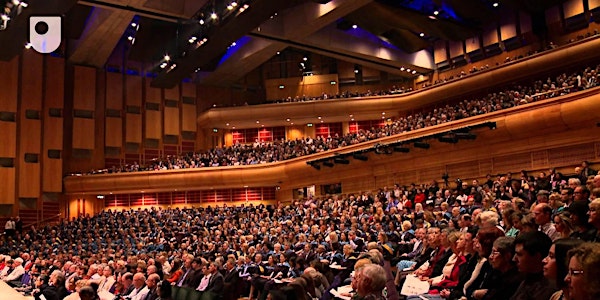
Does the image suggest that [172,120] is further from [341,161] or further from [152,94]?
[341,161]

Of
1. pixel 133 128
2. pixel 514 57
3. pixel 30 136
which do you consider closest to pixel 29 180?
pixel 30 136

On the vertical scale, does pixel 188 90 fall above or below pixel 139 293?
above

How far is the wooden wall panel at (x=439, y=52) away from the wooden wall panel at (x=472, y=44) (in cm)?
94

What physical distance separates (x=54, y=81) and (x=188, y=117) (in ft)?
17.2

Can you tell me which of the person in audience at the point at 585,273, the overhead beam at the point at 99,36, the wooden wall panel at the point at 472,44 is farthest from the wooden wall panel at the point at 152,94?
the person in audience at the point at 585,273

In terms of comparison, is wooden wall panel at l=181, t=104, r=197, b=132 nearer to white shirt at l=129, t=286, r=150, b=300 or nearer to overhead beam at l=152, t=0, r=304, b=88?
overhead beam at l=152, t=0, r=304, b=88

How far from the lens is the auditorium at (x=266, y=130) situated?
9.48 meters

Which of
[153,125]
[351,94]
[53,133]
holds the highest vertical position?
[351,94]

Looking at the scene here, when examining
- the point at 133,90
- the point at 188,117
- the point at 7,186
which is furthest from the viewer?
the point at 188,117

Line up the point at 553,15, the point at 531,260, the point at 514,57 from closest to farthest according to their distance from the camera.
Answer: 1. the point at 531,260
2. the point at 553,15
3. the point at 514,57

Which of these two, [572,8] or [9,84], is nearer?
[572,8]

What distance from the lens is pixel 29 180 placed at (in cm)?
1977

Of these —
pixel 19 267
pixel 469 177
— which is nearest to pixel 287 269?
pixel 19 267

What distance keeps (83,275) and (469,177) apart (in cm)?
922
